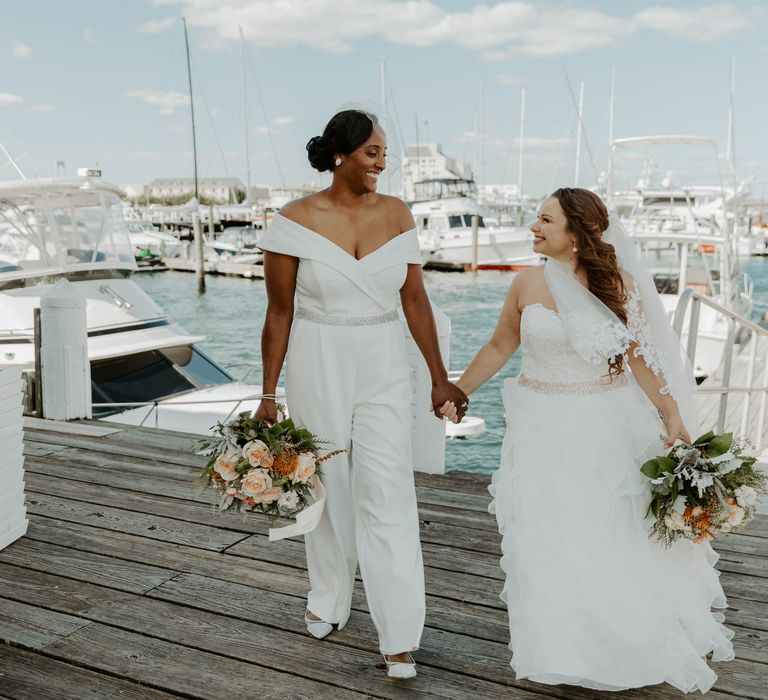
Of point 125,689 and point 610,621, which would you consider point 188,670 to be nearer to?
point 125,689

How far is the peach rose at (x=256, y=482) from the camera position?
2.53m

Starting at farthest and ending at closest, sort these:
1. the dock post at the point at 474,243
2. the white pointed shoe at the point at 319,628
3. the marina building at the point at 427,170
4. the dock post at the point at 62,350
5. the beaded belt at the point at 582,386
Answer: the marina building at the point at 427,170 → the dock post at the point at 474,243 → the dock post at the point at 62,350 → the white pointed shoe at the point at 319,628 → the beaded belt at the point at 582,386

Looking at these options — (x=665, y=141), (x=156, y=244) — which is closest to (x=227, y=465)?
(x=665, y=141)

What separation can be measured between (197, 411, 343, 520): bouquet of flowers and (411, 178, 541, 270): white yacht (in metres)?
38.8

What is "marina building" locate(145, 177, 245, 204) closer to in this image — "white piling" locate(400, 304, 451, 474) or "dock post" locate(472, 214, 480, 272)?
"dock post" locate(472, 214, 480, 272)

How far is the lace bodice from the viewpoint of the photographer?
8.87 ft

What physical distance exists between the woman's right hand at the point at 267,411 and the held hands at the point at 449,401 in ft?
1.94

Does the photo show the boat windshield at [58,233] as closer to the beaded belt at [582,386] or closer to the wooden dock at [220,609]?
the wooden dock at [220,609]

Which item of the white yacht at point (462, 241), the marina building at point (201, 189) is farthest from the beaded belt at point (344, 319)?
the marina building at point (201, 189)

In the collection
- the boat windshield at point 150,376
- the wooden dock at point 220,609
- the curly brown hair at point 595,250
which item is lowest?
the boat windshield at point 150,376

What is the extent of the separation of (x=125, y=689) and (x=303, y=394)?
116 centimetres

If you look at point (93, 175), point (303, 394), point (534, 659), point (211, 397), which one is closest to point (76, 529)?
point (303, 394)

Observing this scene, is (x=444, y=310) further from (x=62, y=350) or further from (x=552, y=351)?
(x=552, y=351)

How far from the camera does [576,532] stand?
8.56 ft
